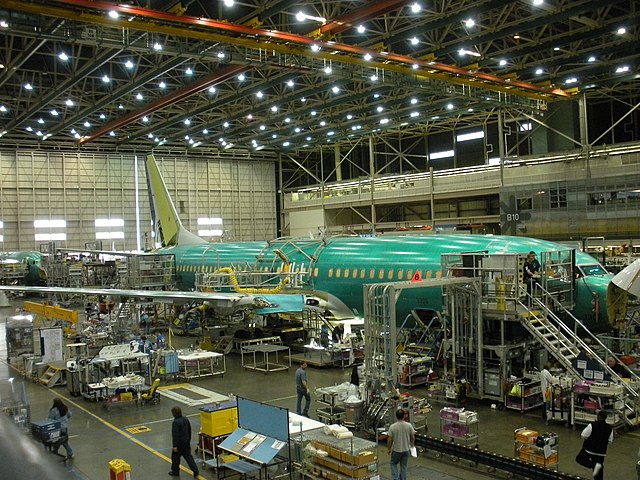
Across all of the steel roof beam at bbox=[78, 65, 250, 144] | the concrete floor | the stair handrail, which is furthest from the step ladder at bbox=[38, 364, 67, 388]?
the steel roof beam at bbox=[78, 65, 250, 144]

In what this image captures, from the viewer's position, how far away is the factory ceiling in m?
27.8

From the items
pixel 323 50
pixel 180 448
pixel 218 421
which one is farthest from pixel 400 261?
pixel 323 50

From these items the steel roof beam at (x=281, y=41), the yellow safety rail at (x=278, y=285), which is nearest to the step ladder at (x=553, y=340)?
the yellow safety rail at (x=278, y=285)

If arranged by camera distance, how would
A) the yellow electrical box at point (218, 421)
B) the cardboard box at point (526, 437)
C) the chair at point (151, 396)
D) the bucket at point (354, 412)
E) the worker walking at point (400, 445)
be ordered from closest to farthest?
the worker walking at point (400, 445), the cardboard box at point (526, 437), the yellow electrical box at point (218, 421), the bucket at point (354, 412), the chair at point (151, 396)

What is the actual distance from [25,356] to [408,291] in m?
15.6

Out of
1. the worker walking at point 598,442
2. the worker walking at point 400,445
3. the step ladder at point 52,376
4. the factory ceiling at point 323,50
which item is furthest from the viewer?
the factory ceiling at point 323,50

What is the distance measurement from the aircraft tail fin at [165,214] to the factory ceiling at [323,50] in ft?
16.7

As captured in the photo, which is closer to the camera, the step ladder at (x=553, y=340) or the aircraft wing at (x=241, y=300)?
the step ladder at (x=553, y=340)

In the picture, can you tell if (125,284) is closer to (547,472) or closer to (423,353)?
(423,353)

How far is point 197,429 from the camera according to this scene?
651 inches

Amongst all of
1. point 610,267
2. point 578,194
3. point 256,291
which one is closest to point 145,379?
point 256,291

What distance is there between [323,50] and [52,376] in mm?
20154

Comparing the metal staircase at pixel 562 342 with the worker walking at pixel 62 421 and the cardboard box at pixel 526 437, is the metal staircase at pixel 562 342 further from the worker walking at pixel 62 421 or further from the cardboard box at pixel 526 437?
the worker walking at pixel 62 421

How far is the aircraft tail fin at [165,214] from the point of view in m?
45.0
